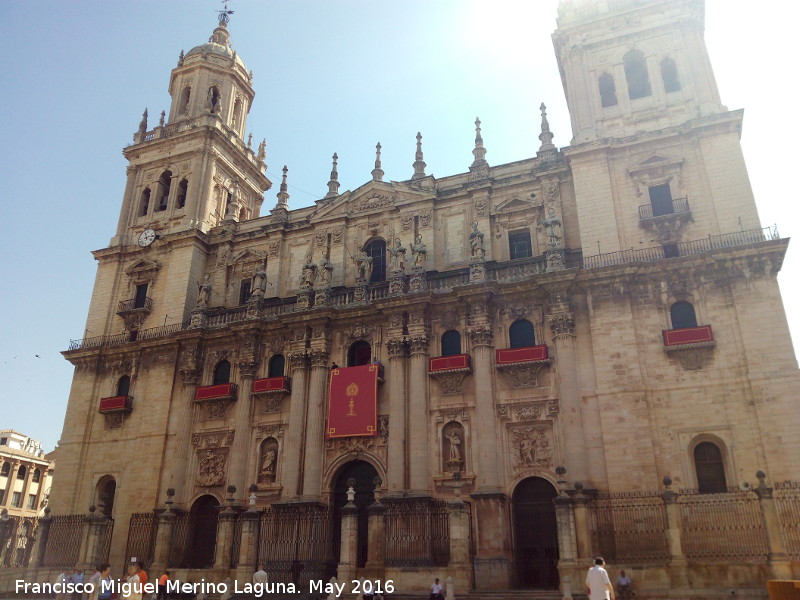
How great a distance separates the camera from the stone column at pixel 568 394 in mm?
21172

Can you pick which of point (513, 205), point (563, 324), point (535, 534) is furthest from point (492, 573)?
point (513, 205)

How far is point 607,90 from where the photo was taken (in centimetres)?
2759

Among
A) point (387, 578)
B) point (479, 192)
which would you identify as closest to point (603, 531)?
point (387, 578)

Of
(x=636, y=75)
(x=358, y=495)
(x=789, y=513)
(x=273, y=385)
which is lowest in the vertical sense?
(x=789, y=513)

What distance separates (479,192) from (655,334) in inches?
370

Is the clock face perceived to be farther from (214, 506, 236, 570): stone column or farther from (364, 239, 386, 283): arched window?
(214, 506, 236, 570): stone column

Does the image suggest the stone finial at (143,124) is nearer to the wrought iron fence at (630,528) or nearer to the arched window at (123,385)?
the arched window at (123,385)

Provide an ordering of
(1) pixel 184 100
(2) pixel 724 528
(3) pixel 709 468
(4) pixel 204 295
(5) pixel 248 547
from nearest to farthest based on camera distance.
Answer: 1. (2) pixel 724 528
2. (3) pixel 709 468
3. (5) pixel 248 547
4. (4) pixel 204 295
5. (1) pixel 184 100

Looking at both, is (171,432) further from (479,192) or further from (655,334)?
(655,334)

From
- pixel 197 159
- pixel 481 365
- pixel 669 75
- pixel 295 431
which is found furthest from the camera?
pixel 197 159

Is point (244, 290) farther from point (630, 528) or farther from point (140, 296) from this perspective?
point (630, 528)

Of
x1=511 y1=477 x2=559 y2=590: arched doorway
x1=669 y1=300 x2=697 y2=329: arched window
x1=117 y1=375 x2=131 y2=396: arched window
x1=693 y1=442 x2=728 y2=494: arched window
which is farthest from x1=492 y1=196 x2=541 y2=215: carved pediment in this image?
x1=117 y1=375 x2=131 y2=396: arched window

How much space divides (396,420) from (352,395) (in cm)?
214

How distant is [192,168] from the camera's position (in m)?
33.2
